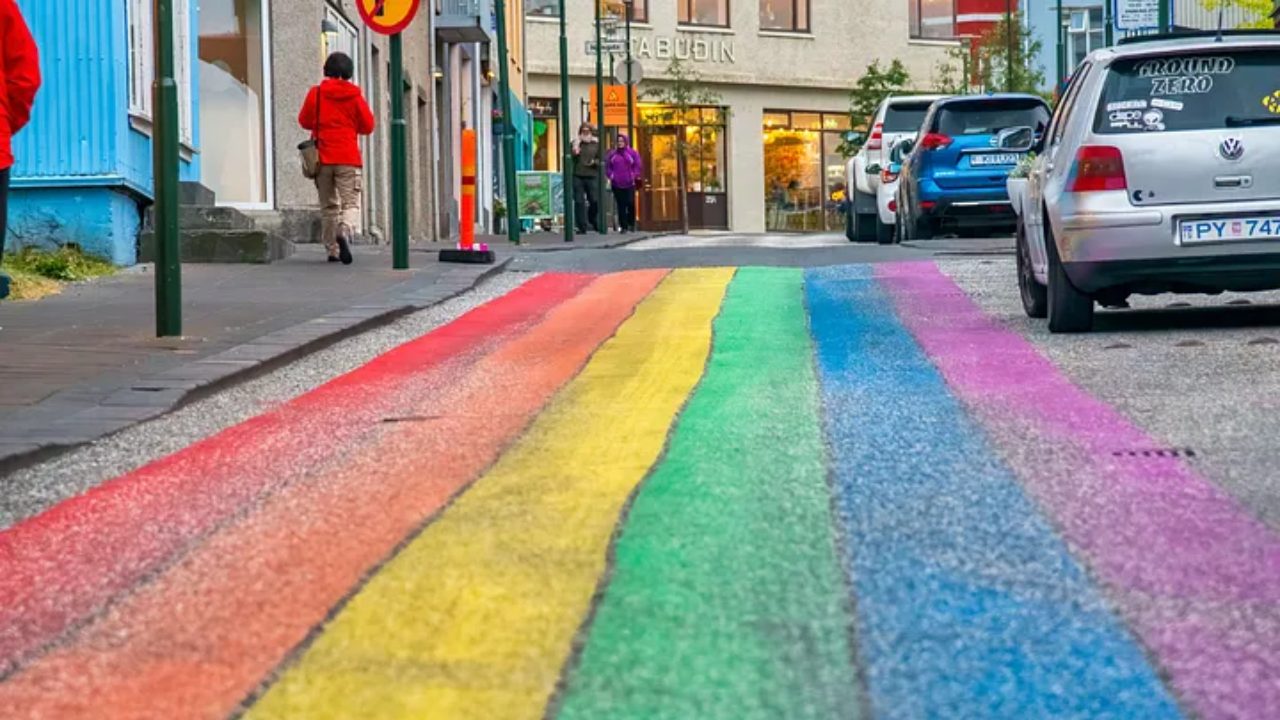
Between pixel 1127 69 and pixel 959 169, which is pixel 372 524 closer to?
pixel 1127 69

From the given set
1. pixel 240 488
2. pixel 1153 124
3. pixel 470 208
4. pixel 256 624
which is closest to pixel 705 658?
pixel 256 624

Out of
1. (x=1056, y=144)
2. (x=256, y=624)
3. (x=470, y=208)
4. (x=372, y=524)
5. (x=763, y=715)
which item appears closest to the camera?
(x=763, y=715)

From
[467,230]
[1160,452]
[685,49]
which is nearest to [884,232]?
[467,230]

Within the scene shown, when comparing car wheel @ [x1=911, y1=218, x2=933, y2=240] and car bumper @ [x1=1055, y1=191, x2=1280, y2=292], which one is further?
car wheel @ [x1=911, y1=218, x2=933, y2=240]

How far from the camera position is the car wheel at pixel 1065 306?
11.7 metres

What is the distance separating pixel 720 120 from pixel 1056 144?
54.4 m

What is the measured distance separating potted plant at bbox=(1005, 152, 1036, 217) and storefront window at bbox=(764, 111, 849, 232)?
52.9 meters

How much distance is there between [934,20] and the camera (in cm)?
7138

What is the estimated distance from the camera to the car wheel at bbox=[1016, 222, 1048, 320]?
12.7m

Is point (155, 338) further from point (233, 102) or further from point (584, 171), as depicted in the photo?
point (584, 171)

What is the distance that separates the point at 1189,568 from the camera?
16.5 feet

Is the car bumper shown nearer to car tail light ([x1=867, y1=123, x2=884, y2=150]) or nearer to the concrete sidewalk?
the concrete sidewalk

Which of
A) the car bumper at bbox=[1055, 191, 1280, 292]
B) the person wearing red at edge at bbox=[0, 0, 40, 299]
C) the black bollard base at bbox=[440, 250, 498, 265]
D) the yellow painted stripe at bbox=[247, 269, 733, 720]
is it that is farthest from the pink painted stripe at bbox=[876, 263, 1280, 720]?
the black bollard base at bbox=[440, 250, 498, 265]

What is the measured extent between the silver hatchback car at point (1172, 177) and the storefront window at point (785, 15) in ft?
183
